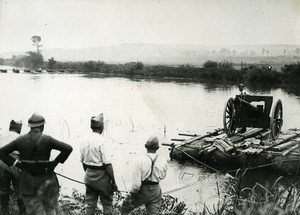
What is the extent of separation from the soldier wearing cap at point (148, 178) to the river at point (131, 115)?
2.98 m

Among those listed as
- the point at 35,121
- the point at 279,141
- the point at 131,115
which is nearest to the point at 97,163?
the point at 35,121

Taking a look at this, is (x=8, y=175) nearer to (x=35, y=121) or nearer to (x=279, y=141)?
(x=35, y=121)

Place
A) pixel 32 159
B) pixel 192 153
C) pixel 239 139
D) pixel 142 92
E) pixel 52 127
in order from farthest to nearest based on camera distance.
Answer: pixel 142 92
pixel 52 127
pixel 239 139
pixel 192 153
pixel 32 159

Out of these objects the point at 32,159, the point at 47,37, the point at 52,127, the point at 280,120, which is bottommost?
the point at 52,127

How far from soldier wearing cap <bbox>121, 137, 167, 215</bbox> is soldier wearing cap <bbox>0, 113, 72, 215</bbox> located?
71cm

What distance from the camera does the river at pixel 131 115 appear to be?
840cm

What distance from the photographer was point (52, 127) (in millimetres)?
13391

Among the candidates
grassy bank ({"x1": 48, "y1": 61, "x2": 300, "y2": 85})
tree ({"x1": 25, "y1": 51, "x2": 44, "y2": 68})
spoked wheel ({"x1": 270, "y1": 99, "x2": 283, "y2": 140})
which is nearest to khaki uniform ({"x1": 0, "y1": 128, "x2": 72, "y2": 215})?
spoked wheel ({"x1": 270, "y1": 99, "x2": 283, "y2": 140})

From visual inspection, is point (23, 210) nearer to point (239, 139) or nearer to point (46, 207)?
point (46, 207)

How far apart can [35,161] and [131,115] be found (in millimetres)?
13038

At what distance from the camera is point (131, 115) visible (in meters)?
16.4

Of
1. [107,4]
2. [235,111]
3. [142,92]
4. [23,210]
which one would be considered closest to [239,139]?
[235,111]

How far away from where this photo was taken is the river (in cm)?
840

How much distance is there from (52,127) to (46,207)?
10.1 metres
